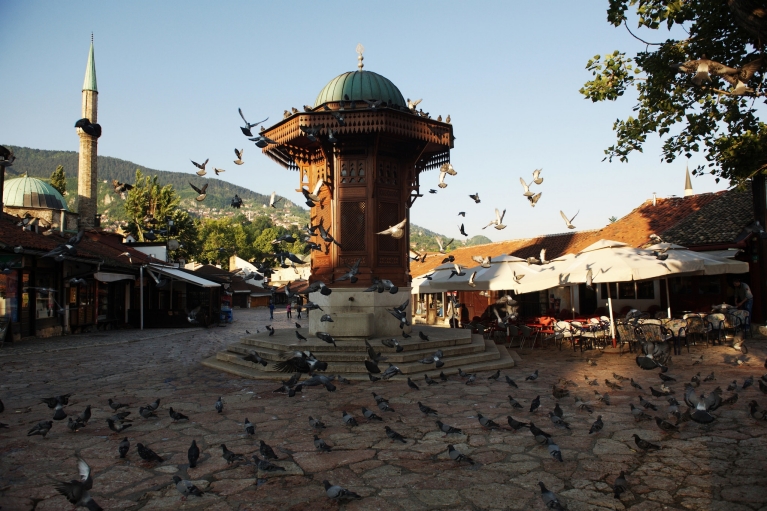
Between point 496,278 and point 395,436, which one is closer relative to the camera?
point 395,436

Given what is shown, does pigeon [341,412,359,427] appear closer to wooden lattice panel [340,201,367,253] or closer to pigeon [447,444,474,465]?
pigeon [447,444,474,465]

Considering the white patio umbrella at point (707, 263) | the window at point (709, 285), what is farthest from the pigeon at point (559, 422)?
the window at point (709, 285)

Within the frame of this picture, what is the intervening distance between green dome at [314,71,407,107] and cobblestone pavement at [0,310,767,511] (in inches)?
270

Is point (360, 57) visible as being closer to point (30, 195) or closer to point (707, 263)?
point (707, 263)

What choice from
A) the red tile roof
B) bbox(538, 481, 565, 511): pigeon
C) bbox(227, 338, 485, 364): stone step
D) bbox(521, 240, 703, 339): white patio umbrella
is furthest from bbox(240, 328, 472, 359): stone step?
the red tile roof

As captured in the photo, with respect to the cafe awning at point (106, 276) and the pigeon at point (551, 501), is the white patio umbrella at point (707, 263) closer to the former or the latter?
the pigeon at point (551, 501)

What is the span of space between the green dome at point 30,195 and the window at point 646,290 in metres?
40.9

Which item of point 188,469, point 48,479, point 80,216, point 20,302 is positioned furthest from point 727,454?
point 80,216

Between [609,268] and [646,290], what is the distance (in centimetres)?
871

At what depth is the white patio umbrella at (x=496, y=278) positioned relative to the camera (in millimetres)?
13702

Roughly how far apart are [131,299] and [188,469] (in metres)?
22.6

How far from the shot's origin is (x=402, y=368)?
901 centimetres

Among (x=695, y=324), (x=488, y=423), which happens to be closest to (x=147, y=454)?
(x=488, y=423)

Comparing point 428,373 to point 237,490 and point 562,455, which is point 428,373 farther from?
point 237,490
